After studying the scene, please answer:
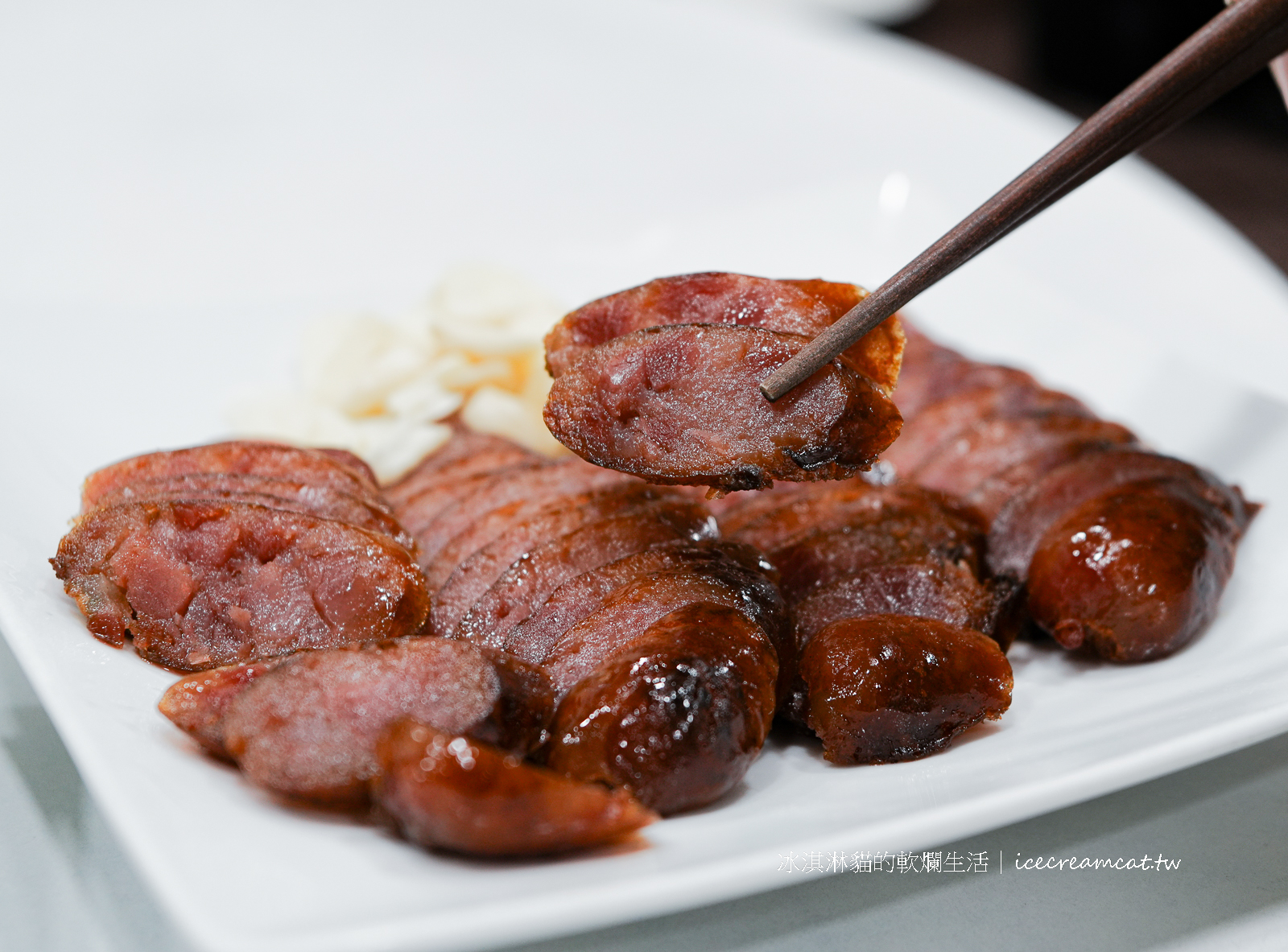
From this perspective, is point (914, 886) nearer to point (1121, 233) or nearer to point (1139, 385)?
point (1139, 385)

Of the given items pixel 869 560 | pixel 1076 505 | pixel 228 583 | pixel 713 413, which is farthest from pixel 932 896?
pixel 228 583

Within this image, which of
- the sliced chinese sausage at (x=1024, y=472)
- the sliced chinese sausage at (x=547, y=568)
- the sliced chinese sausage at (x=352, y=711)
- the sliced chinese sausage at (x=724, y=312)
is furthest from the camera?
the sliced chinese sausage at (x=1024, y=472)

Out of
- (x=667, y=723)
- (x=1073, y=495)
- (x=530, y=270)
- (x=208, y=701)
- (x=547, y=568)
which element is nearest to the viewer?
(x=667, y=723)

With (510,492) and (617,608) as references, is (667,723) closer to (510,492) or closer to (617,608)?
(617,608)

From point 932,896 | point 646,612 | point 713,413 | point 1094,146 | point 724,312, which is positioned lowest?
point 932,896

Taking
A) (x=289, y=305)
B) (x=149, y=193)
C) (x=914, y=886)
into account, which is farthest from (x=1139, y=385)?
(x=149, y=193)

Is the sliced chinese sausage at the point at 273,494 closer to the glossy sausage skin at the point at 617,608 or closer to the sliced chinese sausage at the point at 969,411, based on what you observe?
the glossy sausage skin at the point at 617,608

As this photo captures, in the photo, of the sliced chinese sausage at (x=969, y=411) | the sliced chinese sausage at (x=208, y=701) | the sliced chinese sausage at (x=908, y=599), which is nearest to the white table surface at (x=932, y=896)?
the sliced chinese sausage at (x=208, y=701)
